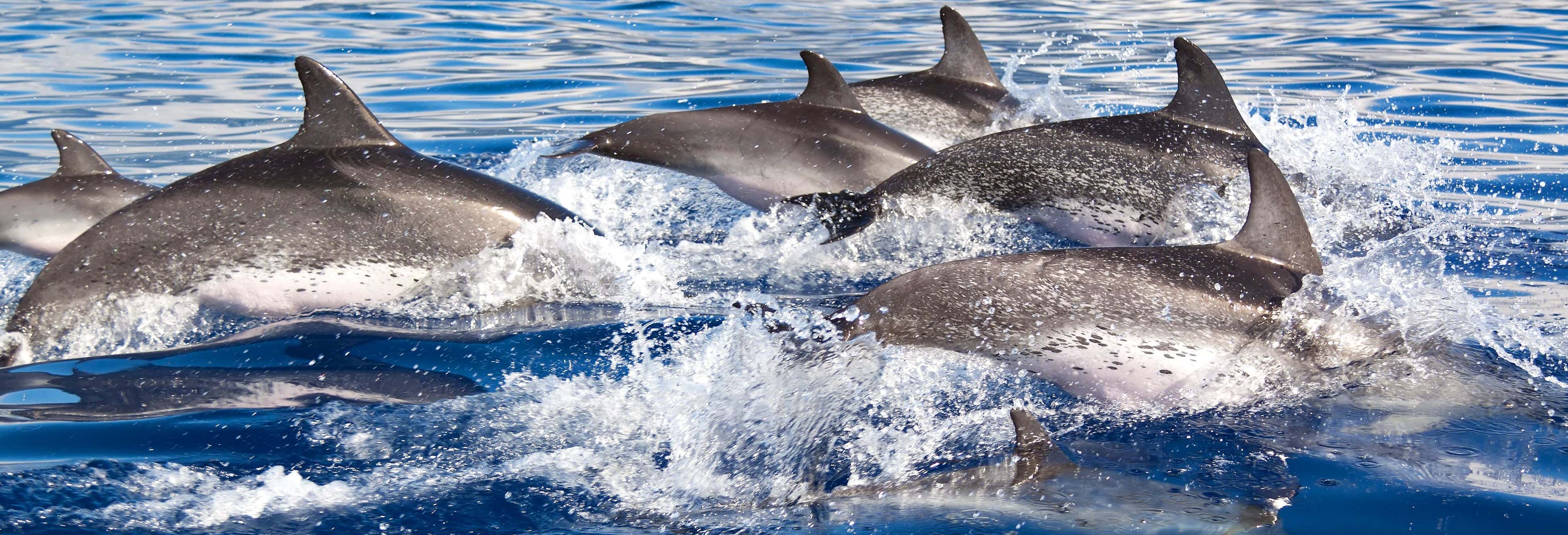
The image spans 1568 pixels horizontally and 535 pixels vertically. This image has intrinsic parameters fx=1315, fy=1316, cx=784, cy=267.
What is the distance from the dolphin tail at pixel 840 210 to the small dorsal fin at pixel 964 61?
253cm

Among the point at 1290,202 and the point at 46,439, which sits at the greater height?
the point at 1290,202

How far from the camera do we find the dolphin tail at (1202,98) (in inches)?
258

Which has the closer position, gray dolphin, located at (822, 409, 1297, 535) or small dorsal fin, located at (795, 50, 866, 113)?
gray dolphin, located at (822, 409, 1297, 535)

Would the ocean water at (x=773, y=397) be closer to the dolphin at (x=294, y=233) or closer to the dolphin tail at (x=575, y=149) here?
the dolphin at (x=294, y=233)

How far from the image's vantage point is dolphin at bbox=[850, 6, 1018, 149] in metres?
8.62

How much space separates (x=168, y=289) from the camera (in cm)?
506

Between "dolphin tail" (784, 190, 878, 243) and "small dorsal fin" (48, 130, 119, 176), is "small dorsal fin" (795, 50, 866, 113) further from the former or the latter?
"small dorsal fin" (48, 130, 119, 176)

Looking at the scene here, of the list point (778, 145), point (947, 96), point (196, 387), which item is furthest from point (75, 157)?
point (947, 96)

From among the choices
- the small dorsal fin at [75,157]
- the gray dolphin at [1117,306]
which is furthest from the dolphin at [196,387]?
the small dorsal fin at [75,157]

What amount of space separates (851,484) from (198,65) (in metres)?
13.1

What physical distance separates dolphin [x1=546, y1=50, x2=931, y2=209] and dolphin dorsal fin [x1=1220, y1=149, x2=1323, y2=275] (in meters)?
3.10

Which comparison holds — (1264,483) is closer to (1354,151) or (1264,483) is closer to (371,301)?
(371,301)

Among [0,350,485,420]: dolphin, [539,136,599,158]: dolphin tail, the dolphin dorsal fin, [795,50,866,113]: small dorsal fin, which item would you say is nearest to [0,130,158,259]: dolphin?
[0,350,485,420]: dolphin

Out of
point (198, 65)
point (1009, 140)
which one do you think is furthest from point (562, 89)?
point (1009, 140)
